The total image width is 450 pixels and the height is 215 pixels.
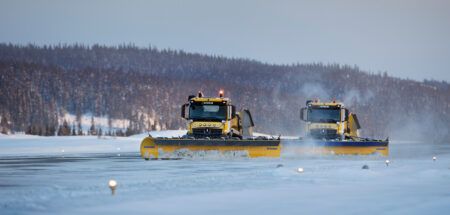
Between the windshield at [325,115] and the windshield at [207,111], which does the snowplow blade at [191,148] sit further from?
the windshield at [325,115]

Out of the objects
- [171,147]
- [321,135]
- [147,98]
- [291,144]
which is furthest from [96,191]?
[147,98]

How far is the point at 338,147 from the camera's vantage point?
3453cm

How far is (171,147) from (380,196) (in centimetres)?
1627

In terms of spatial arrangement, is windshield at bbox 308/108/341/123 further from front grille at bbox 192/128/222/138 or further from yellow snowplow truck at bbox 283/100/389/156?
front grille at bbox 192/128/222/138

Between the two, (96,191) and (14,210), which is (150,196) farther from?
(14,210)

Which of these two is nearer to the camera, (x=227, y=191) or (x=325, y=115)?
(x=227, y=191)

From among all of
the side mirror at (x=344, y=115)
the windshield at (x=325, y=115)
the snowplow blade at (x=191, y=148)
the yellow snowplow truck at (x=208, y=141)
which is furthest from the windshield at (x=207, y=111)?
the side mirror at (x=344, y=115)

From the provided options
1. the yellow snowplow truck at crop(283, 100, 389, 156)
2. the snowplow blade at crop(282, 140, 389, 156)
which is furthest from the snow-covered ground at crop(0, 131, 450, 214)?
the yellow snowplow truck at crop(283, 100, 389, 156)

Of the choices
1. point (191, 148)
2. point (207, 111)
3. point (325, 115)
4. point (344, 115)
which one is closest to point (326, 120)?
point (325, 115)

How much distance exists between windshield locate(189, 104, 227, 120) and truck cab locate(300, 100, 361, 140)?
251 inches

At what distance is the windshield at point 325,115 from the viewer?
3794 cm

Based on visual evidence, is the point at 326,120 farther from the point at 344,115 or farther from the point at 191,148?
the point at 191,148

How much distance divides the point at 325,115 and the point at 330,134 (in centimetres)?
109

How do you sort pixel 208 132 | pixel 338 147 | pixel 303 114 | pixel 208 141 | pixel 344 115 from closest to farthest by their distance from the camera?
pixel 208 141 < pixel 208 132 < pixel 338 147 < pixel 303 114 < pixel 344 115
